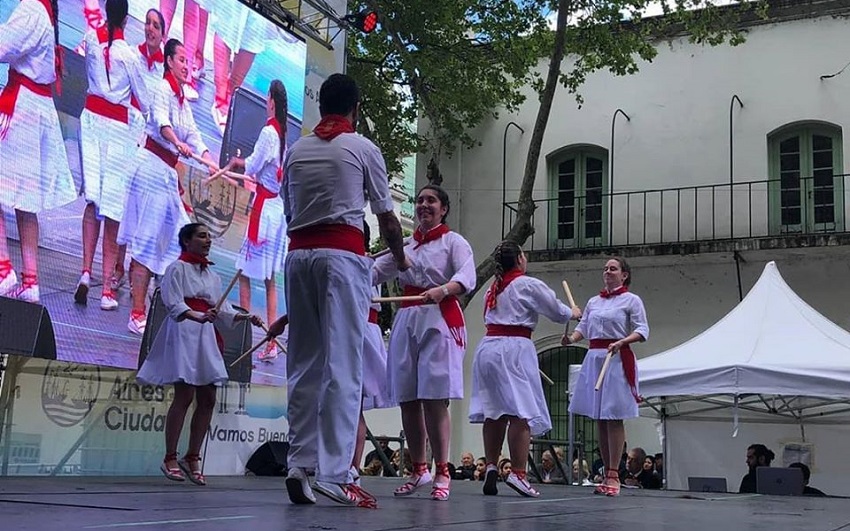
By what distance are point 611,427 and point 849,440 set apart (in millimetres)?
6362

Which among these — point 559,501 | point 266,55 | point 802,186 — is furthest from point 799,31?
point 559,501

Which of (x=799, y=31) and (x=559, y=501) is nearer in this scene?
(x=559, y=501)

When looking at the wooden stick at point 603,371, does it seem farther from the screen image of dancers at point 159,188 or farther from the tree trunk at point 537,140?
the tree trunk at point 537,140

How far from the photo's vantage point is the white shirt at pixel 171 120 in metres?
8.30

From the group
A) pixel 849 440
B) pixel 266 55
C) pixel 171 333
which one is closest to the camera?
pixel 171 333

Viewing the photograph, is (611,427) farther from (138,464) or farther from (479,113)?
(479,113)

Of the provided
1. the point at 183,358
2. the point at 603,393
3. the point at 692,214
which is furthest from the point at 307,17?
the point at 692,214

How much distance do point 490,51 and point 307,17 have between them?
6787 mm

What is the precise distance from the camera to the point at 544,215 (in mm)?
18625

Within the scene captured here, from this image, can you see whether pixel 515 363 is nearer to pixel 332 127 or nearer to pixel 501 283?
pixel 501 283

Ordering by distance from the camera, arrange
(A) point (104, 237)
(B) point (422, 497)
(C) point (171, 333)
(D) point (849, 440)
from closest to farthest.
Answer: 1. (B) point (422, 497)
2. (C) point (171, 333)
3. (A) point (104, 237)
4. (D) point (849, 440)

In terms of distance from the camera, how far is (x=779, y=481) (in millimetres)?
10266

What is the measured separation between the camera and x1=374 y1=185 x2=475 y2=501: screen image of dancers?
608cm

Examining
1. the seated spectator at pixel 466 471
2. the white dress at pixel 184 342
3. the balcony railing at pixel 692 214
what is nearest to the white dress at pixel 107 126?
the white dress at pixel 184 342
